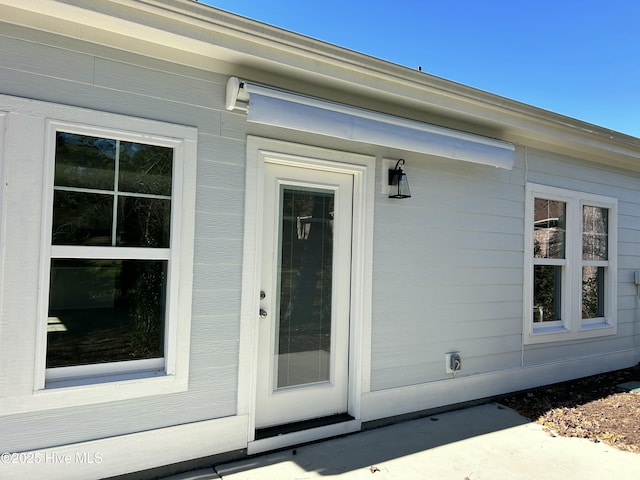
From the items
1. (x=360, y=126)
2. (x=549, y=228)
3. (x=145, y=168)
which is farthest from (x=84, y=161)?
(x=549, y=228)

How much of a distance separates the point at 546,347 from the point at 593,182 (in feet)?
7.00

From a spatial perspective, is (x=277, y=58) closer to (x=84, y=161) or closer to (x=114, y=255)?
(x=84, y=161)

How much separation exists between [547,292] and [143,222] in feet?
14.2

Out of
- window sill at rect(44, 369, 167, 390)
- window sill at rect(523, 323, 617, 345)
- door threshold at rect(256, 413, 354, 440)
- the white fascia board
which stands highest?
the white fascia board

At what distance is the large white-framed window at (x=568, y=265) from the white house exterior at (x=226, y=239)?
1.40 ft

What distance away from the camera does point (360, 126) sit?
2.98 m

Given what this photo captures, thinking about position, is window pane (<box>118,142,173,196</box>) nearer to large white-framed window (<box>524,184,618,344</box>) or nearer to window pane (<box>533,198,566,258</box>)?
large white-framed window (<box>524,184,618,344</box>)

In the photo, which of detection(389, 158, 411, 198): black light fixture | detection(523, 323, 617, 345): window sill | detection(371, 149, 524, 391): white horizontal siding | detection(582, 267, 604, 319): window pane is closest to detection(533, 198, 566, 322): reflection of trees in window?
detection(523, 323, 617, 345): window sill

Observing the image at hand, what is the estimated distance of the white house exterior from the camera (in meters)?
2.16

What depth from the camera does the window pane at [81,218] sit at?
2.25 metres

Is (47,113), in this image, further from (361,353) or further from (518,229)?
(518,229)

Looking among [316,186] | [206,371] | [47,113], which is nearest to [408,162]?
[316,186]

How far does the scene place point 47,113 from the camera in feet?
7.14

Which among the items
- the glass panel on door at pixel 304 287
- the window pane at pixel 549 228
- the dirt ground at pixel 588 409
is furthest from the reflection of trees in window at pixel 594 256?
the glass panel on door at pixel 304 287
